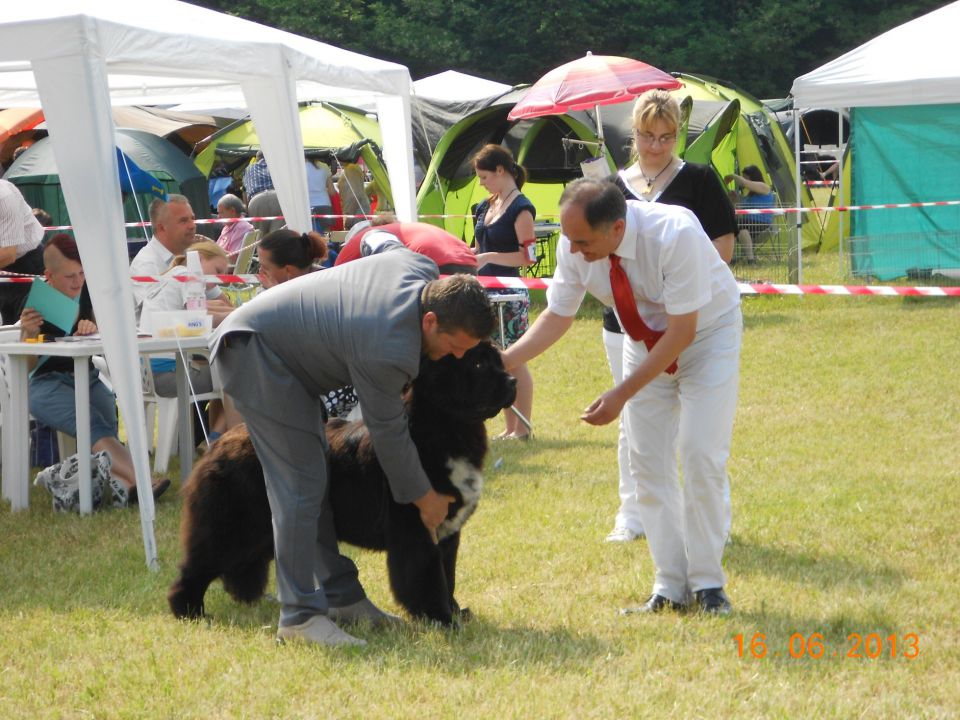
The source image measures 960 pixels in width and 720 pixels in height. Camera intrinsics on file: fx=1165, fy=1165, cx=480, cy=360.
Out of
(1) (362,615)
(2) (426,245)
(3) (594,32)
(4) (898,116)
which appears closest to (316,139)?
(4) (898,116)

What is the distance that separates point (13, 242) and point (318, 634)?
14.8 ft

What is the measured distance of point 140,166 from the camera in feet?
51.5

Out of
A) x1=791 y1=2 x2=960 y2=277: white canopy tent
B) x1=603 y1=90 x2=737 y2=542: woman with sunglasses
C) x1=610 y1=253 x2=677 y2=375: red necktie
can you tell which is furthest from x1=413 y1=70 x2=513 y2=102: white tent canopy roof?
x1=610 y1=253 x2=677 y2=375: red necktie

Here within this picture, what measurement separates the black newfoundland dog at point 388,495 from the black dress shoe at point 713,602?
863 millimetres

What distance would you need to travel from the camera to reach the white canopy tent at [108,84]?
4742mm

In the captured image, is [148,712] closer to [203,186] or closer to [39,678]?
[39,678]

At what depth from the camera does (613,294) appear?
12.7 ft

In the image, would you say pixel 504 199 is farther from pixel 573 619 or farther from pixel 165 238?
pixel 573 619

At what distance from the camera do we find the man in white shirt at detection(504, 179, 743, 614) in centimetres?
370

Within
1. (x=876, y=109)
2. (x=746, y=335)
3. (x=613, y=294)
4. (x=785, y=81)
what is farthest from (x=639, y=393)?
(x=785, y=81)

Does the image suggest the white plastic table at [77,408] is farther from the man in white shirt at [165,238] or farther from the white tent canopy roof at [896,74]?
the white tent canopy roof at [896,74]

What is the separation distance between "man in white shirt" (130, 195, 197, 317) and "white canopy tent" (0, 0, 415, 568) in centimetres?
61

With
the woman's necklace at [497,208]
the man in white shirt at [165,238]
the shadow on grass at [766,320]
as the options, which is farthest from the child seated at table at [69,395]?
the shadow on grass at [766,320]

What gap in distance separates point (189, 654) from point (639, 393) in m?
1.76
